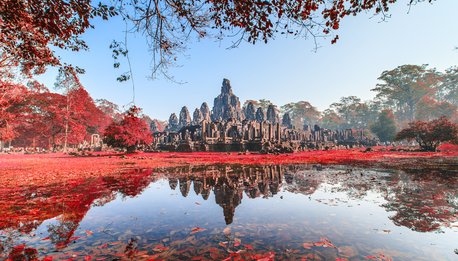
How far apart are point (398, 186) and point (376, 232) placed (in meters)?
4.44

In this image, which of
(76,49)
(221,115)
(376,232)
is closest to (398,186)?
(376,232)

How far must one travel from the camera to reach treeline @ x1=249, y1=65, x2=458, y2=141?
5487 centimetres

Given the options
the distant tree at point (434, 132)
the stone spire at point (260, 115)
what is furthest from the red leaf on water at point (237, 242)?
the stone spire at point (260, 115)

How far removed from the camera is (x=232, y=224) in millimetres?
3691

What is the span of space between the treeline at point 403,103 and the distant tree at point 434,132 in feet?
89.5

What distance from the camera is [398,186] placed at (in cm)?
658

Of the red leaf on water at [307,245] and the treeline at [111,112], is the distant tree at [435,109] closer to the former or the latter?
the treeline at [111,112]

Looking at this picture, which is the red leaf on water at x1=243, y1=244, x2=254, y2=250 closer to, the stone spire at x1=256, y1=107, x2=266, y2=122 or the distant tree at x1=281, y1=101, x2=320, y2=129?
the stone spire at x1=256, y1=107, x2=266, y2=122

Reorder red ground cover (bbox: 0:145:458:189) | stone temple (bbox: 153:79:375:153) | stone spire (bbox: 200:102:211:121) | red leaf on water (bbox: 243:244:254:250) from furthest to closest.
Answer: stone spire (bbox: 200:102:211:121) → stone temple (bbox: 153:79:375:153) → red ground cover (bbox: 0:145:458:189) → red leaf on water (bbox: 243:244:254:250)

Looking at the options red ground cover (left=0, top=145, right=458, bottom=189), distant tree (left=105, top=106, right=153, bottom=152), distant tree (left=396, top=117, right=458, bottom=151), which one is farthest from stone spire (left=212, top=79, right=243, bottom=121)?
red ground cover (left=0, top=145, right=458, bottom=189)

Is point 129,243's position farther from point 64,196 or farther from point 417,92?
point 417,92

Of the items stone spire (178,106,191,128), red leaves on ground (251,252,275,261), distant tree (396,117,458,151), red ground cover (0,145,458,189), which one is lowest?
red ground cover (0,145,458,189)

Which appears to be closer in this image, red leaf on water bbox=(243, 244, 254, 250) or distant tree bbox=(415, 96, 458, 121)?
red leaf on water bbox=(243, 244, 254, 250)

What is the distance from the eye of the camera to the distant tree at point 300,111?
4135 inches
